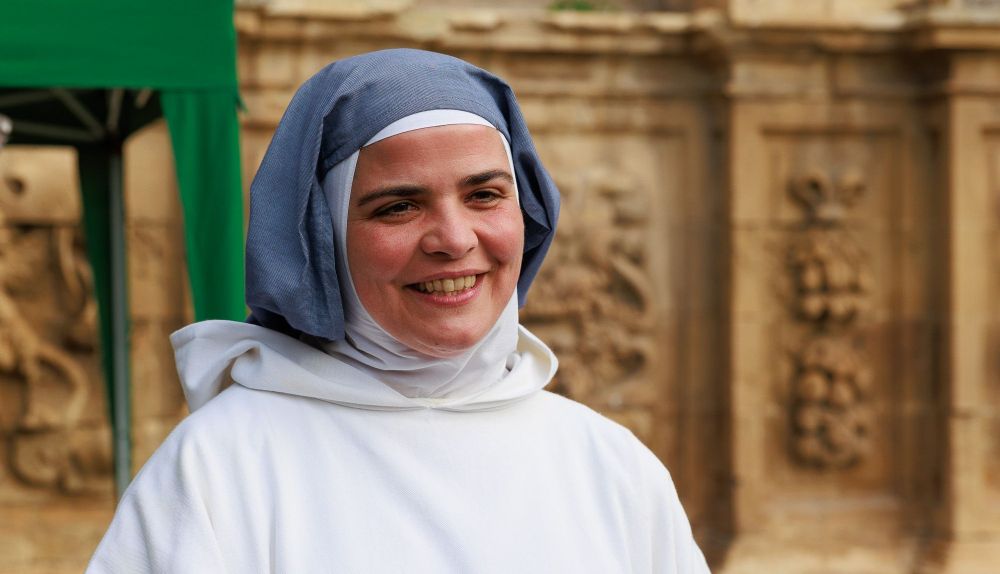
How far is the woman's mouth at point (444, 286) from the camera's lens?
6.23ft

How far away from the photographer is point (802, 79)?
712 cm

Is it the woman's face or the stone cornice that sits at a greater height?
the stone cornice

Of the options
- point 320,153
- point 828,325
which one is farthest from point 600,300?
point 320,153

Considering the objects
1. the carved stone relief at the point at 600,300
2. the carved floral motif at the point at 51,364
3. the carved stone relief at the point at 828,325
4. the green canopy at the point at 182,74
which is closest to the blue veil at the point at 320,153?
the green canopy at the point at 182,74

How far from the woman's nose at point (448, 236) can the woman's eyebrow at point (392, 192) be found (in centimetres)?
5

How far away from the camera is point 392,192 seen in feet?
6.12

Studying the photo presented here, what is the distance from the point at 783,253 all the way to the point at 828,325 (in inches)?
18.7

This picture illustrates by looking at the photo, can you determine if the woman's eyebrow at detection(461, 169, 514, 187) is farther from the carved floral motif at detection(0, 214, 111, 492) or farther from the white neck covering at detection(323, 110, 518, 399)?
the carved floral motif at detection(0, 214, 111, 492)

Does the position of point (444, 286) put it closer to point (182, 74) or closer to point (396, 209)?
point (396, 209)

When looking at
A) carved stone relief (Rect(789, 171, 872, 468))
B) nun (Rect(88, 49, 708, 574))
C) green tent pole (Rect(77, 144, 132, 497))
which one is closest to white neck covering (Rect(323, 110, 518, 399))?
nun (Rect(88, 49, 708, 574))

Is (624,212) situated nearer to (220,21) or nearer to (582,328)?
(582,328)

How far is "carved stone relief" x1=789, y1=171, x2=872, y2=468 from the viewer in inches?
281

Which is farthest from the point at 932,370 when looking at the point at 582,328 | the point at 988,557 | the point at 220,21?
the point at 220,21

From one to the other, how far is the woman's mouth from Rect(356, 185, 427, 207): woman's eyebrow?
0.43 ft
